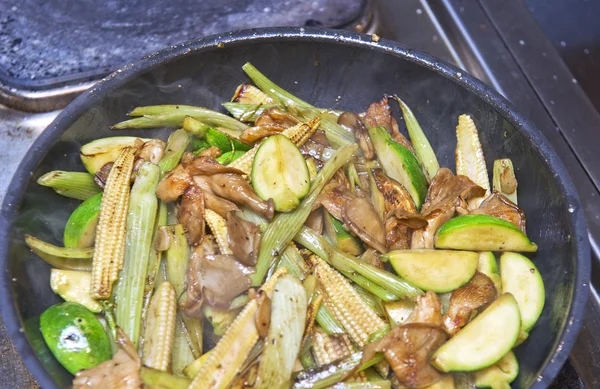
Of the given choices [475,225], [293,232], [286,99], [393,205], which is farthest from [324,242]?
[286,99]

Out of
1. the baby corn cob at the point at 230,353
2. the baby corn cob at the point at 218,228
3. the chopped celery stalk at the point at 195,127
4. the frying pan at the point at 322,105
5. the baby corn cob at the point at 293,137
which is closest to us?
the baby corn cob at the point at 230,353

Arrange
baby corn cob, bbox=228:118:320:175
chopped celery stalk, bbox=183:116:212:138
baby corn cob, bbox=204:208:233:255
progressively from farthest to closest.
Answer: chopped celery stalk, bbox=183:116:212:138 → baby corn cob, bbox=228:118:320:175 → baby corn cob, bbox=204:208:233:255

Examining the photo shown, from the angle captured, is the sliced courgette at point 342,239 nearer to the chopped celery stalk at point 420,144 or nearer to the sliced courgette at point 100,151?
the chopped celery stalk at point 420,144

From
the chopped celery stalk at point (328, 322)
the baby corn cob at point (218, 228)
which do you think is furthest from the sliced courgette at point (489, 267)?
the baby corn cob at point (218, 228)

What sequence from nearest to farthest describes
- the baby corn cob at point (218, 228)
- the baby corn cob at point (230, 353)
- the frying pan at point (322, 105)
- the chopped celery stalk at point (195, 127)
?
the baby corn cob at point (230, 353), the frying pan at point (322, 105), the baby corn cob at point (218, 228), the chopped celery stalk at point (195, 127)

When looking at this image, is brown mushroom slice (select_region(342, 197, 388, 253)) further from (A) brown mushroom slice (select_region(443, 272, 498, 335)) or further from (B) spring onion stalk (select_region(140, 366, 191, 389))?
(B) spring onion stalk (select_region(140, 366, 191, 389))

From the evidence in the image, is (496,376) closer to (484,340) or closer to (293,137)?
(484,340)

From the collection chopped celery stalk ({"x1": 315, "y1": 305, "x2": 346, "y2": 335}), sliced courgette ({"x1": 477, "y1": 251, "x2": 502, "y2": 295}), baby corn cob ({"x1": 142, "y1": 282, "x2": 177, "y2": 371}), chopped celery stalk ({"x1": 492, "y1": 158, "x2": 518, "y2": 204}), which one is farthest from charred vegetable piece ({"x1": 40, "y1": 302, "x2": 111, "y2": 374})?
chopped celery stalk ({"x1": 492, "y1": 158, "x2": 518, "y2": 204})

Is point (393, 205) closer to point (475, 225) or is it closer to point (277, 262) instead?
point (475, 225)
